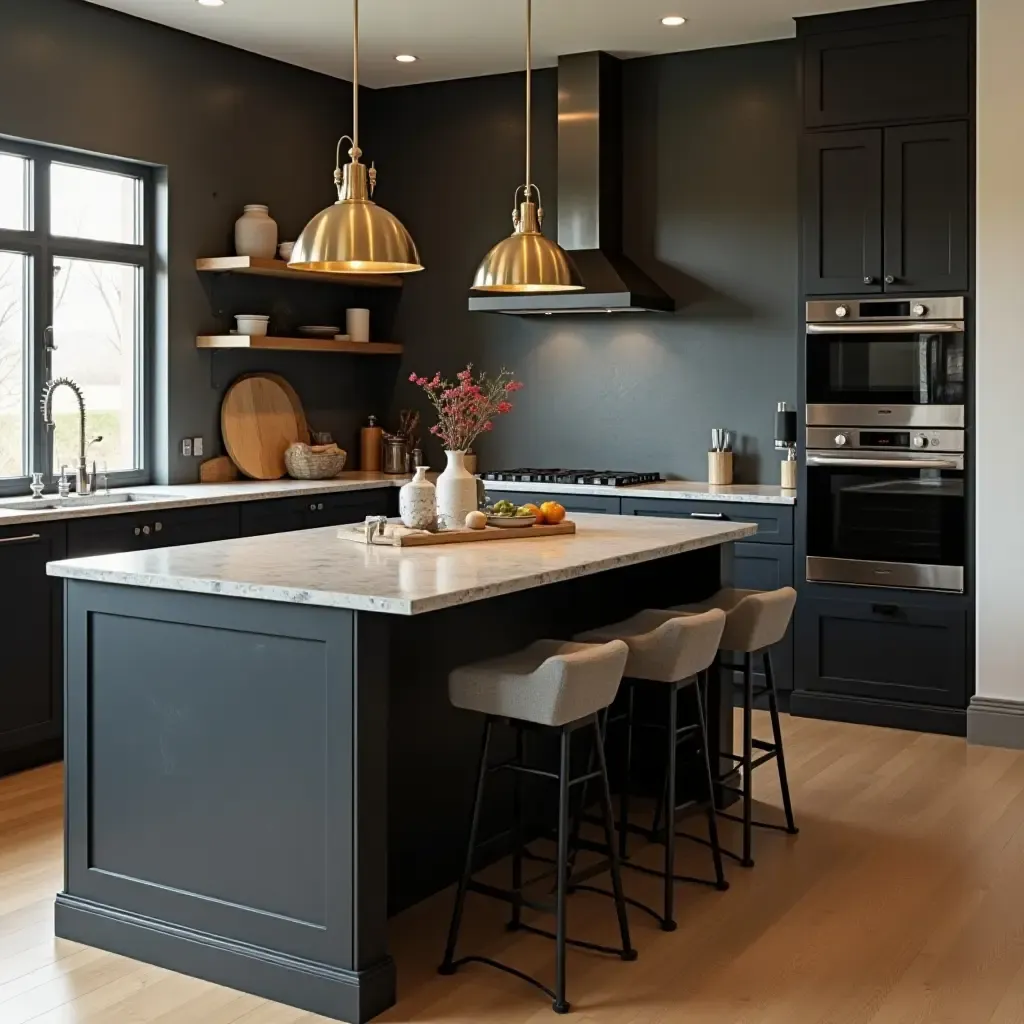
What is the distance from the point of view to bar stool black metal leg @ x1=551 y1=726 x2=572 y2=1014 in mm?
3191

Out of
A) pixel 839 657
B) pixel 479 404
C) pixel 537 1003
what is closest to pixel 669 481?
pixel 839 657

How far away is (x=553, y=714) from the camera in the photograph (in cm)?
329

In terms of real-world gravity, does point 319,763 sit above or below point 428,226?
below

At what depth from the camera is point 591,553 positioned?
12.8 feet

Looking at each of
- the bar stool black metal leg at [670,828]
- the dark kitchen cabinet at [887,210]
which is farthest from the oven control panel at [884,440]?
the bar stool black metal leg at [670,828]

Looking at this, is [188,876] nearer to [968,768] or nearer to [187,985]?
[187,985]

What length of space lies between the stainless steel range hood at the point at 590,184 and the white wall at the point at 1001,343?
163cm

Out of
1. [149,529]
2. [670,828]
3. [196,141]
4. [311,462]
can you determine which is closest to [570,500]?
[311,462]

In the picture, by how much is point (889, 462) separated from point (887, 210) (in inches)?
41.0

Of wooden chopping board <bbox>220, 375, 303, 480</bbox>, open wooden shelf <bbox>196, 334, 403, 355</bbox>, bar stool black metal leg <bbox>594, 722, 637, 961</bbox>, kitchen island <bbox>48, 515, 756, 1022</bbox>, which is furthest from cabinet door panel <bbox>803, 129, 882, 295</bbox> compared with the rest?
bar stool black metal leg <bbox>594, 722, 637, 961</bbox>

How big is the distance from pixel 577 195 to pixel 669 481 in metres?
1.43

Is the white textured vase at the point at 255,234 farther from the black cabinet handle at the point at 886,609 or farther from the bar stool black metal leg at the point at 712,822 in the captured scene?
the bar stool black metal leg at the point at 712,822

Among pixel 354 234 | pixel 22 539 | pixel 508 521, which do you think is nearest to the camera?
pixel 354 234

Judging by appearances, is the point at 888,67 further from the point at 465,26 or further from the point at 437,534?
the point at 437,534
